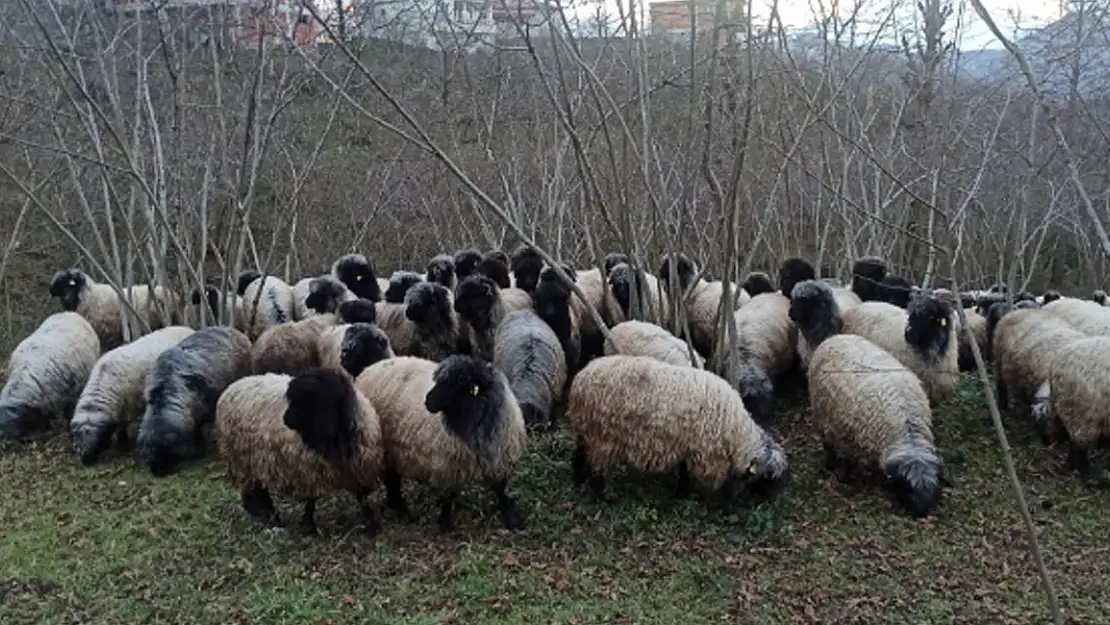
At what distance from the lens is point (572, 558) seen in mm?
6664

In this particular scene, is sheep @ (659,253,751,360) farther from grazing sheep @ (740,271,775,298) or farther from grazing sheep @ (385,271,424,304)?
grazing sheep @ (385,271,424,304)

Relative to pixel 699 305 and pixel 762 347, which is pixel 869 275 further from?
pixel 762 347

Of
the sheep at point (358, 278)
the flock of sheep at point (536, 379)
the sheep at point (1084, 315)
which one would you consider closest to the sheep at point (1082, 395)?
the flock of sheep at point (536, 379)

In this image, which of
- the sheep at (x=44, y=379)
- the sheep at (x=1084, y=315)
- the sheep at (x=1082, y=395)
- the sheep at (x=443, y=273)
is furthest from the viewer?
the sheep at (x=443, y=273)

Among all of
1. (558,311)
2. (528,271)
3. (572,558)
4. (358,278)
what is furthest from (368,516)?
(358,278)

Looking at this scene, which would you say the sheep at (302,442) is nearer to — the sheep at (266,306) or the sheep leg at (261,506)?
the sheep leg at (261,506)

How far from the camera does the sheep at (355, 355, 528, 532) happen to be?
6695 millimetres

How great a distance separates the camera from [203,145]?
43.0ft

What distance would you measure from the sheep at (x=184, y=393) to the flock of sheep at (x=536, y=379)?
0.02 m

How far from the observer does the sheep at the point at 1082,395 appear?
7.63 m

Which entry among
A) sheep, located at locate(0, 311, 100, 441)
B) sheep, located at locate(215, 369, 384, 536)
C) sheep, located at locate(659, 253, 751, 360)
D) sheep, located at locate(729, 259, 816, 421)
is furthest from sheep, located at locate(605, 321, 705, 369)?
sheep, located at locate(0, 311, 100, 441)

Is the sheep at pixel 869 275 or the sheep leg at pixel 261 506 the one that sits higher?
the sheep at pixel 869 275

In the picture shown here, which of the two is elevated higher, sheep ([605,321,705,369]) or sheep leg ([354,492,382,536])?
sheep ([605,321,705,369])

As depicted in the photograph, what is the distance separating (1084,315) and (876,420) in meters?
3.73
